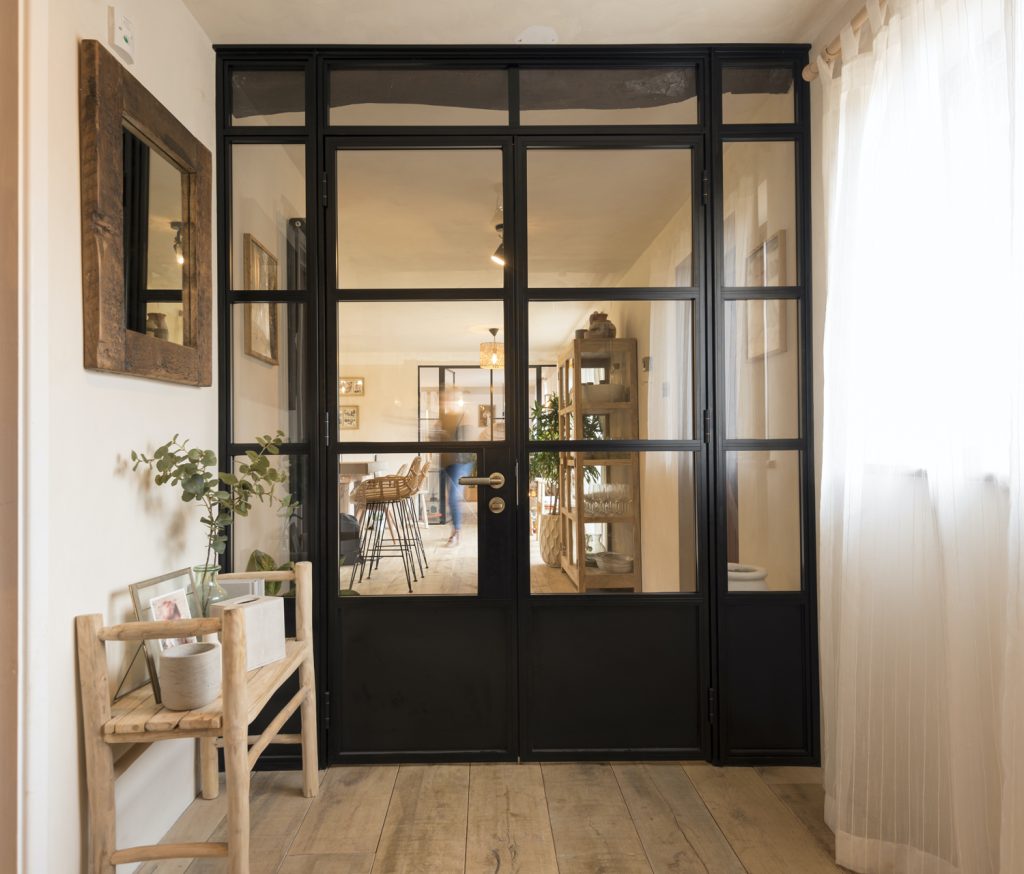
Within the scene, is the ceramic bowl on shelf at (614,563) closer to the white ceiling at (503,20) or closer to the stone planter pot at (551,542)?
the stone planter pot at (551,542)

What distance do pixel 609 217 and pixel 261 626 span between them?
1820 mm

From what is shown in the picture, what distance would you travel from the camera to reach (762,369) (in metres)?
2.59

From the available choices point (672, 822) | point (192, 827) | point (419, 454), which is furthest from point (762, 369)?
point (192, 827)

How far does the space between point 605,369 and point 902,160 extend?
111 cm

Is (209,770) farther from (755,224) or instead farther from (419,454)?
(755,224)

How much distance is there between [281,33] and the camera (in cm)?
246

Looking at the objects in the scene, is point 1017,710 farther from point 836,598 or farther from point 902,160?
point 902,160

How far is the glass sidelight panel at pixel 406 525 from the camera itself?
102 inches

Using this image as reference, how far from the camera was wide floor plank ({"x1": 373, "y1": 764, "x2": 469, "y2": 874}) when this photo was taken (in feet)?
6.50

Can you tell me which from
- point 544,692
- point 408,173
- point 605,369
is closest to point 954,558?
point 605,369

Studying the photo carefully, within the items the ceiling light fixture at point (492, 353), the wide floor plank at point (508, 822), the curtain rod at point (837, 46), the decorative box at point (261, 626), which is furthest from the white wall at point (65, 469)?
the curtain rod at point (837, 46)

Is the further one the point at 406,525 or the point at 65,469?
the point at 406,525

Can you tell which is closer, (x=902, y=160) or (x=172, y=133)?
(x=902, y=160)

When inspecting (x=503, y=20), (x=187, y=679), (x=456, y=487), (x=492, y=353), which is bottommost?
(x=187, y=679)
